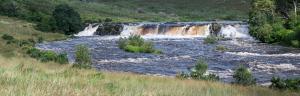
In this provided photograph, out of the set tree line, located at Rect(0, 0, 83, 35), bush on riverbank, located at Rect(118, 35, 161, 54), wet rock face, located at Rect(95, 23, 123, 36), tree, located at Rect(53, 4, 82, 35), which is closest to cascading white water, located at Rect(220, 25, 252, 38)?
wet rock face, located at Rect(95, 23, 123, 36)

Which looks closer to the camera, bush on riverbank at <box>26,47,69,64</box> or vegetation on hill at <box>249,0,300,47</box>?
bush on riverbank at <box>26,47,69,64</box>

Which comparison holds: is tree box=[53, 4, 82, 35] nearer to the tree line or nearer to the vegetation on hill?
the tree line

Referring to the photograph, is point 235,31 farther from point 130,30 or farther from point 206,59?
point 206,59

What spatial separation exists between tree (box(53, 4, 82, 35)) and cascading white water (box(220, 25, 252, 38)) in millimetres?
27204

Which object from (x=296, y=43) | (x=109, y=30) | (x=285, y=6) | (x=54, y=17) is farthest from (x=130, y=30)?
(x=296, y=43)

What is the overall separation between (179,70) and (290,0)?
63.9m

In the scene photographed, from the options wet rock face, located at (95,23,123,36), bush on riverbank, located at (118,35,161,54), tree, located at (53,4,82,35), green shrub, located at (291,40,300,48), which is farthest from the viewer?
wet rock face, located at (95,23,123,36)

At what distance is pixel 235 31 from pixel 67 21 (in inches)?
1208

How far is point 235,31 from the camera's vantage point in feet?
319

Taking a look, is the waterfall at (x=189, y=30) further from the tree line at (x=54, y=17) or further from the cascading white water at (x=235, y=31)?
the tree line at (x=54, y=17)

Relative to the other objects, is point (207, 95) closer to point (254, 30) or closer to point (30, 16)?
point (254, 30)

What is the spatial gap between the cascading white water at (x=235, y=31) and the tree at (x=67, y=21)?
89.3 feet

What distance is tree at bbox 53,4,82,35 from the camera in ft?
343

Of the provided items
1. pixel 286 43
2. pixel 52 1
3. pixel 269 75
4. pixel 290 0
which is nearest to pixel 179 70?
A: pixel 269 75
